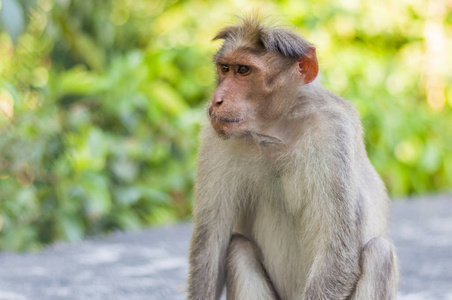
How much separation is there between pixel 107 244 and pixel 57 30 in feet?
10.8

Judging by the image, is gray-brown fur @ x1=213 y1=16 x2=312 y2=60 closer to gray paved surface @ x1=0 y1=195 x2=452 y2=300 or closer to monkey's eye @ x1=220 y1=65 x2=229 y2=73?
monkey's eye @ x1=220 y1=65 x2=229 y2=73

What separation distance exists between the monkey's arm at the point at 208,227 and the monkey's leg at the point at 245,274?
76 mm

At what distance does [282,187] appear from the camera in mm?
3191

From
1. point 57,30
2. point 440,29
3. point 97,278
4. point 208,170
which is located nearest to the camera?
point 208,170

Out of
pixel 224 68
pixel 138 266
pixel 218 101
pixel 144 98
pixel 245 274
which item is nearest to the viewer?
pixel 218 101

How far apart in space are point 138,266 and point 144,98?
3033 mm

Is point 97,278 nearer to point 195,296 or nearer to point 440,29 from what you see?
point 195,296

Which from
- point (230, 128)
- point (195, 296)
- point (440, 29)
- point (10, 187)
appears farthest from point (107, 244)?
point (440, 29)

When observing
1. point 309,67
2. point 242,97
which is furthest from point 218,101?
point 309,67

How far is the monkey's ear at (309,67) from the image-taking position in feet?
10.2

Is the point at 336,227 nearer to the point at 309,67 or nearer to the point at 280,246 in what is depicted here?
the point at 280,246

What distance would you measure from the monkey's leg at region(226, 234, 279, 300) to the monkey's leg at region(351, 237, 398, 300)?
442 mm

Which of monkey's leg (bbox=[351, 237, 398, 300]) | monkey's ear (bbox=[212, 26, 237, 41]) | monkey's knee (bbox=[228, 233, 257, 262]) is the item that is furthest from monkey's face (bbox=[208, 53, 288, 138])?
monkey's leg (bbox=[351, 237, 398, 300])

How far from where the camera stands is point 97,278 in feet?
16.1
